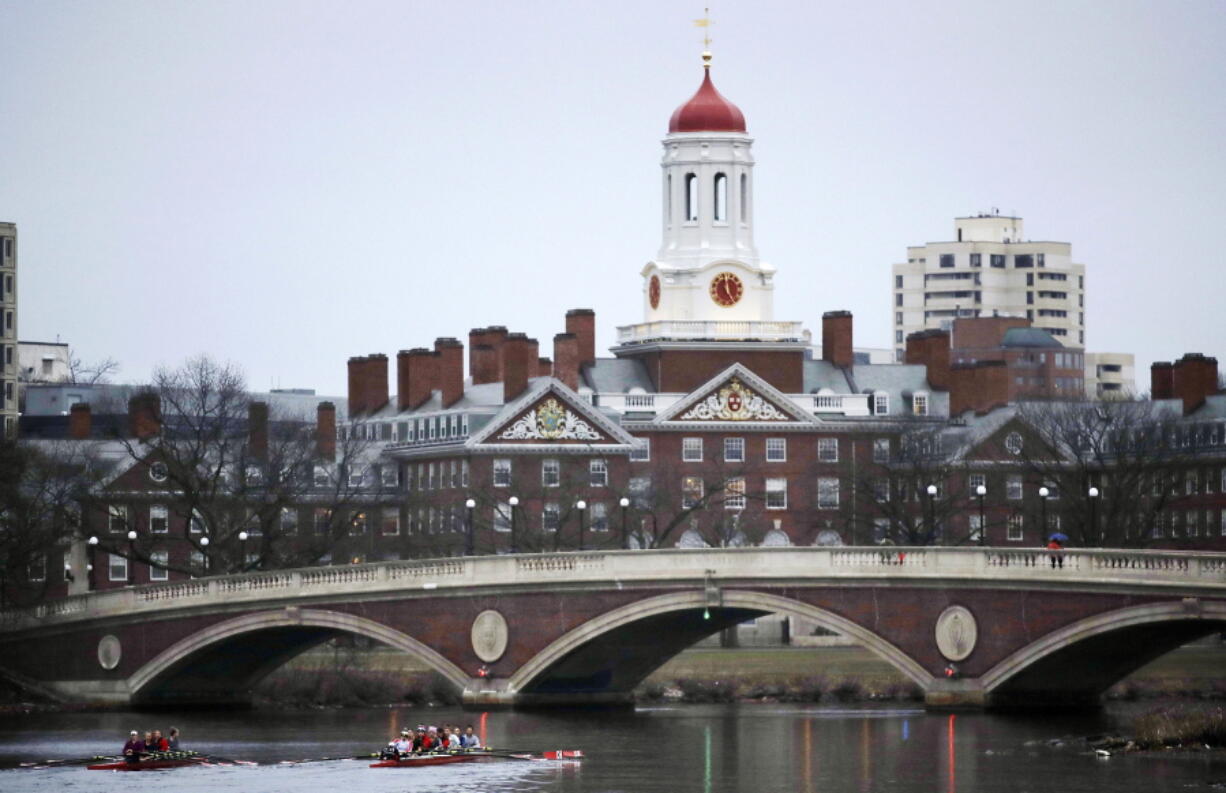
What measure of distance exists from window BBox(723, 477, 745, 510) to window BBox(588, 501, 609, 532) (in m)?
6.24

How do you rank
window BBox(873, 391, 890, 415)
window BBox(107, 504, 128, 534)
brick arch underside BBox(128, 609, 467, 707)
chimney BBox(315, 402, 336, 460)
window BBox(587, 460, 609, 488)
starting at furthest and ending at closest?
window BBox(873, 391, 890, 415)
chimney BBox(315, 402, 336, 460)
window BBox(587, 460, 609, 488)
window BBox(107, 504, 128, 534)
brick arch underside BBox(128, 609, 467, 707)

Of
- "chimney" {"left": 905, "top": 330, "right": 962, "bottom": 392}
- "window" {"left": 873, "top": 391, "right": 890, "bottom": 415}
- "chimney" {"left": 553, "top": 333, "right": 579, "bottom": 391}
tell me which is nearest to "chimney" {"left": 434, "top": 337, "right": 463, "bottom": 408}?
"chimney" {"left": 553, "top": 333, "right": 579, "bottom": 391}

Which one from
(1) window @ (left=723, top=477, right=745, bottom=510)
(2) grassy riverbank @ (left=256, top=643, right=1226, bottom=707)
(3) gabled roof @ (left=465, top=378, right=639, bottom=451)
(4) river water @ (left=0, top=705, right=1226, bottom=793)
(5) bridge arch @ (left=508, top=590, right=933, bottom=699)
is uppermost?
(3) gabled roof @ (left=465, top=378, right=639, bottom=451)

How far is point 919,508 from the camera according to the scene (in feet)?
447

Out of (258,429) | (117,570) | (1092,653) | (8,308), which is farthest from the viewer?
(8,308)

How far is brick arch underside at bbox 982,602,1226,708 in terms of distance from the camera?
270ft

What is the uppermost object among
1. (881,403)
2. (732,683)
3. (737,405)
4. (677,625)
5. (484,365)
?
(484,365)

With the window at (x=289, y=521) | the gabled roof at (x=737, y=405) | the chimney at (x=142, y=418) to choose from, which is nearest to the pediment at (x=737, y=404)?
the gabled roof at (x=737, y=405)

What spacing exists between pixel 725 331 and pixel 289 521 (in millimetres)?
23453

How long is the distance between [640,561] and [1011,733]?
13056mm

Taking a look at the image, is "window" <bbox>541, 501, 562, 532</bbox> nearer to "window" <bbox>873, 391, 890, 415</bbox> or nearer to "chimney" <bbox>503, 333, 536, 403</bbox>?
"chimney" <bbox>503, 333, 536, 403</bbox>

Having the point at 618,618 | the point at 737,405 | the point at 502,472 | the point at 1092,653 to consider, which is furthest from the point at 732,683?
the point at 737,405

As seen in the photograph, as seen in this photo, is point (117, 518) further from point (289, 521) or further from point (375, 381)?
Answer: point (375, 381)

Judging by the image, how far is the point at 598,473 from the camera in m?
139
